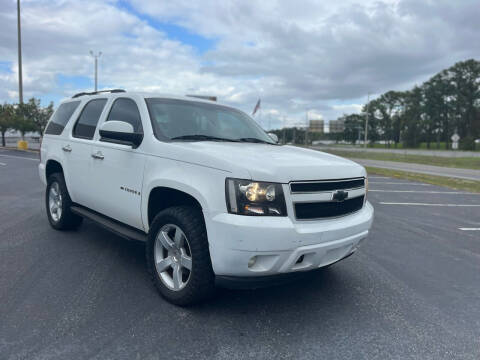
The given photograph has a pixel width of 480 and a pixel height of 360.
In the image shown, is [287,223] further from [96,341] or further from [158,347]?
[96,341]

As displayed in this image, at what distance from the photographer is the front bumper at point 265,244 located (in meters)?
2.63

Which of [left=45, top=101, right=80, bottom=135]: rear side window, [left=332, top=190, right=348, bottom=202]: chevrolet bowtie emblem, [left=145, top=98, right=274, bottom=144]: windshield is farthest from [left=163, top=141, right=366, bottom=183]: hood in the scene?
[left=45, top=101, right=80, bottom=135]: rear side window

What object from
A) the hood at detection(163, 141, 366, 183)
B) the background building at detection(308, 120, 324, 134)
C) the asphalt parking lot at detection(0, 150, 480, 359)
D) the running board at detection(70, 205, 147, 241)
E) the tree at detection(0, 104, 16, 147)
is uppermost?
the background building at detection(308, 120, 324, 134)

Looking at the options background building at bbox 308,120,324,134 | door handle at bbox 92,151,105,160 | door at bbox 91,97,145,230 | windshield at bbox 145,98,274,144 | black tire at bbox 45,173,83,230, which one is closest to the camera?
door at bbox 91,97,145,230

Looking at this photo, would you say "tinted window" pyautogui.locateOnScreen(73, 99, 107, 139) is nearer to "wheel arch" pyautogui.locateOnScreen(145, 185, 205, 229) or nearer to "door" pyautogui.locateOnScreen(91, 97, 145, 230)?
"door" pyautogui.locateOnScreen(91, 97, 145, 230)

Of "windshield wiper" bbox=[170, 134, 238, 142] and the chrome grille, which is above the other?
"windshield wiper" bbox=[170, 134, 238, 142]

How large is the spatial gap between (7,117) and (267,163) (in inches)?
1378

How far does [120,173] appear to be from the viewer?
376 centimetres

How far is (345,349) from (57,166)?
14.9ft

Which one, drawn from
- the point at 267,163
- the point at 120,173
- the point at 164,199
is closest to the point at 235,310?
the point at 164,199

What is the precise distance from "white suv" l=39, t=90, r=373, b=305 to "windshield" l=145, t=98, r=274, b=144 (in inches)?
0.6

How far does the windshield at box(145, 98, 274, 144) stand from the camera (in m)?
3.67

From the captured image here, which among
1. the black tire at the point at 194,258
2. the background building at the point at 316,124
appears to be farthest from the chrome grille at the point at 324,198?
the background building at the point at 316,124

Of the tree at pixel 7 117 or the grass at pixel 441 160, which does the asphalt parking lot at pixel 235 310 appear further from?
the tree at pixel 7 117
